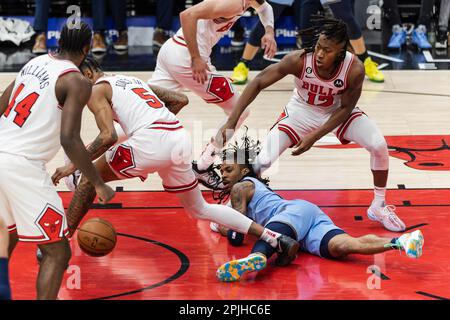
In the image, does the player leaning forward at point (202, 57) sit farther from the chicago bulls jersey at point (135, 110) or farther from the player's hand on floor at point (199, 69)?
the chicago bulls jersey at point (135, 110)

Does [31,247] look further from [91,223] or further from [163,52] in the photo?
[163,52]

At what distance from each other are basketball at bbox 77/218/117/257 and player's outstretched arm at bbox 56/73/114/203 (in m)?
0.65

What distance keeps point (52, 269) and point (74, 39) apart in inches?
52.3

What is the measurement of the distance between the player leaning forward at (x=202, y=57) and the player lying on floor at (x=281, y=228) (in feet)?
2.71

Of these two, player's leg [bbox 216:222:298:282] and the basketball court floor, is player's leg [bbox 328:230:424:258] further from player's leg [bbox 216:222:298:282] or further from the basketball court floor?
player's leg [bbox 216:222:298:282]

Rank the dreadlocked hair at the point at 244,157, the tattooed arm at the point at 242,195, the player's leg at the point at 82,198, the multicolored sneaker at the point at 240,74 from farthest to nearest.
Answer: the multicolored sneaker at the point at 240,74 < the dreadlocked hair at the point at 244,157 < the tattooed arm at the point at 242,195 < the player's leg at the point at 82,198

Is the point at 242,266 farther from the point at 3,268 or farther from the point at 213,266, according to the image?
the point at 3,268

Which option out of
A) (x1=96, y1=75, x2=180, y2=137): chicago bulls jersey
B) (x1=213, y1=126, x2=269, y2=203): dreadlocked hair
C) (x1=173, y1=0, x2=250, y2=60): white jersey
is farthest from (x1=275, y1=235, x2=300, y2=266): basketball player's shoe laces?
(x1=173, y1=0, x2=250, y2=60): white jersey

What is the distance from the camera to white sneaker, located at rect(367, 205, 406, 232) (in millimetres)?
6758

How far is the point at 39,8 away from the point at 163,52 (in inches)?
213

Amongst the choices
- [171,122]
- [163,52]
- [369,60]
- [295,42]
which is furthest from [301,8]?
[171,122]

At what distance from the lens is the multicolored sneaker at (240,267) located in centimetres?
579

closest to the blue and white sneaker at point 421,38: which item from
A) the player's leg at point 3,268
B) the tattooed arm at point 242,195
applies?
the tattooed arm at point 242,195

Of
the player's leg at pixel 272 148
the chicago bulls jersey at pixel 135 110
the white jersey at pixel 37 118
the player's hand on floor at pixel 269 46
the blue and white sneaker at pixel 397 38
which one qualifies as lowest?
the blue and white sneaker at pixel 397 38
